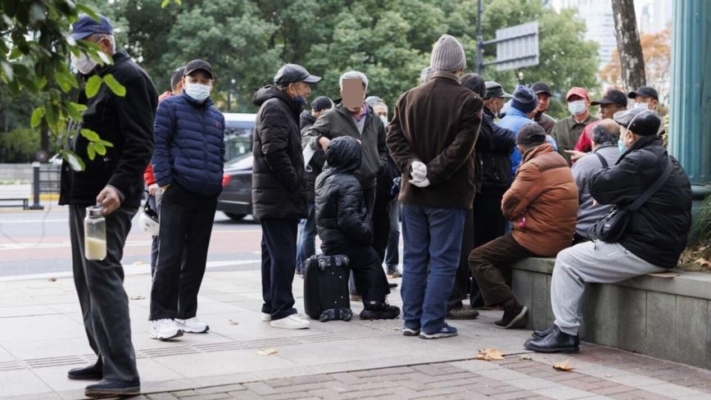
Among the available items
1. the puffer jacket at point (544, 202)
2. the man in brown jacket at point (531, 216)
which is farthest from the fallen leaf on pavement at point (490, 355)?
the puffer jacket at point (544, 202)

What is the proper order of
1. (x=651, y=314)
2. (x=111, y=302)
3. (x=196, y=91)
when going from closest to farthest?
(x=111, y=302), (x=651, y=314), (x=196, y=91)

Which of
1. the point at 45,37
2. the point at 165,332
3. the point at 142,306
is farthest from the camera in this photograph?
the point at 142,306

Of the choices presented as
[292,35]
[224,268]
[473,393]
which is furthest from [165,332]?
[292,35]

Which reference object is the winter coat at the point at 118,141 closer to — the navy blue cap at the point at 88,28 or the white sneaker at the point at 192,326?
the navy blue cap at the point at 88,28

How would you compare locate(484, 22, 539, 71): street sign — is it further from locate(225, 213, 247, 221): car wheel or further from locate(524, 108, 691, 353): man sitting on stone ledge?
locate(524, 108, 691, 353): man sitting on stone ledge

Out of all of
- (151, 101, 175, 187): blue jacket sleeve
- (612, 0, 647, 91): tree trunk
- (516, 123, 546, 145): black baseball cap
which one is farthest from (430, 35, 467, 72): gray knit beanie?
(612, 0, 647, 91): tree trunk

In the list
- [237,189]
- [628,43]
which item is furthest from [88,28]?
[237,189]

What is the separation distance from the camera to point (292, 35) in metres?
41.9

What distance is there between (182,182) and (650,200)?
10.4ft

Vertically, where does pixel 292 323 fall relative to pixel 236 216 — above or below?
below

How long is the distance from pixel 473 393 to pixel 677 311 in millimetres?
1701

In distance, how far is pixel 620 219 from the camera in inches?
247

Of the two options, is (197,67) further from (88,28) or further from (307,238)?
(307,238)

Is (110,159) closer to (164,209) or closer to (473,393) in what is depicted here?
(164,209)
